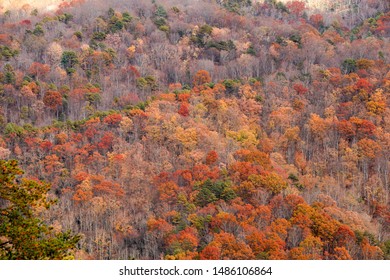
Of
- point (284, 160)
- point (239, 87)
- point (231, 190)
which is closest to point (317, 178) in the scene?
point (284, 160)

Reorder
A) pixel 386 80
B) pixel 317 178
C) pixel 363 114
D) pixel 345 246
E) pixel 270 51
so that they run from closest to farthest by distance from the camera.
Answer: pixel 345 246
pixel 317 178
pixel 363 114
pixel 386 80
pixel 270 51

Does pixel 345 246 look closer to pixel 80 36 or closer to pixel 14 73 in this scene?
pixel 14 73

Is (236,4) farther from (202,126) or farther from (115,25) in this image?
(202,126)

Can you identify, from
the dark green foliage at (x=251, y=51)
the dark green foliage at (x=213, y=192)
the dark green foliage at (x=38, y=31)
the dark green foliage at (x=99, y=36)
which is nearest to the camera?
the dark green foliage at (x=213, y=192)

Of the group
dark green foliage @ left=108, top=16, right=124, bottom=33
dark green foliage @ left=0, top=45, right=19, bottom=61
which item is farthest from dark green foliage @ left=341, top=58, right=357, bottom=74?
dark green foliage @ left=0, top=45, right=19, bottom=61

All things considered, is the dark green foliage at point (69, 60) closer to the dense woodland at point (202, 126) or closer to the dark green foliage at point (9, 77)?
the dense woodland at point (202, 126)

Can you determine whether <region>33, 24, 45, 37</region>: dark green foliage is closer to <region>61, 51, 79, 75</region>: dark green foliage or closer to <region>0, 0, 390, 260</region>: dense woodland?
<region>0, 0, 390, 260</region>: dense woodland

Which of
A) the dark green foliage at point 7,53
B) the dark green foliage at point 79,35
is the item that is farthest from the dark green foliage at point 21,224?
the dark green foliage at point 79,35

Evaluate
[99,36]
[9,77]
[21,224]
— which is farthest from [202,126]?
[21,224]
